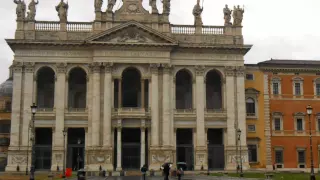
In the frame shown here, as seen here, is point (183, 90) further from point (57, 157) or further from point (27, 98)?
point (27, 98)

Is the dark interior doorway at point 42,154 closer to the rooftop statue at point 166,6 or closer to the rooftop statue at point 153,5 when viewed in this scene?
the rooftop statue at point 153,5

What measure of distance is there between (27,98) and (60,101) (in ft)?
13.7

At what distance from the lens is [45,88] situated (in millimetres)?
70250

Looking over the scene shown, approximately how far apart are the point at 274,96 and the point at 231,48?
964 cm

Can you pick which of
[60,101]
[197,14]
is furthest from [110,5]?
[60,101]

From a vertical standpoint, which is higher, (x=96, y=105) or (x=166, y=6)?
(x=166, y=6)

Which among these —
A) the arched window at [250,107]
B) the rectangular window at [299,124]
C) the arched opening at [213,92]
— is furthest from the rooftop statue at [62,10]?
the rectangular window at [299,124]

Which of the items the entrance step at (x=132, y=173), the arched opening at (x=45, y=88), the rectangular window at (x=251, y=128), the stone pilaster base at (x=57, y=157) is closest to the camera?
the entrance step at (x=132, y=173)

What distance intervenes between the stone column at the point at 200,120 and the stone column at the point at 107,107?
11379 mm

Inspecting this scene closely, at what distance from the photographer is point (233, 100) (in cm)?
6962

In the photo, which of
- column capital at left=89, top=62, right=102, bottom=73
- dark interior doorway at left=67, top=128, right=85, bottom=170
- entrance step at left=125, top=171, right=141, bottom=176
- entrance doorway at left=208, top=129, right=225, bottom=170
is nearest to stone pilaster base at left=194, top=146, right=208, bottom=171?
entrance doorway at left=208, top=129, right=225, bottom=170

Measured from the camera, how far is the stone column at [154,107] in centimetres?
6681

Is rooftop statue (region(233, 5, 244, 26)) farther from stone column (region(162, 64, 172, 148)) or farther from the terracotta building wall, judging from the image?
stone column (region(162, 64, 172, 148))

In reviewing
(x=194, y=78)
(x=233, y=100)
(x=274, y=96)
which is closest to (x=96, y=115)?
(x=194, y=78)
